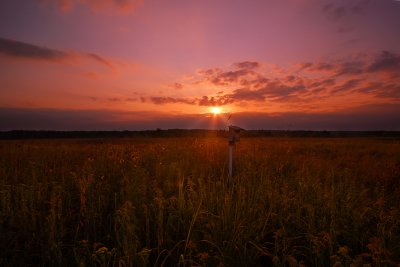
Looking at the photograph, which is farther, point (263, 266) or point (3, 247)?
point (263, 266)

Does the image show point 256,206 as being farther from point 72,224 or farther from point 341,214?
point 72,224

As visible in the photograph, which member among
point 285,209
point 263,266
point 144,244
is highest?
point 285,209

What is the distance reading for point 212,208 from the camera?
3.63m

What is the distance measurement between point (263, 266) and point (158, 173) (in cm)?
326

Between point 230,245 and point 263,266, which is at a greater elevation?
point 230,245

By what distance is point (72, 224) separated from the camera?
3.85m

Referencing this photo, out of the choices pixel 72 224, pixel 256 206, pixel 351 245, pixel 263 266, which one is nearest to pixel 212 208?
pixel 256 206

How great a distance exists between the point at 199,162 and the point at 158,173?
86.5 inches

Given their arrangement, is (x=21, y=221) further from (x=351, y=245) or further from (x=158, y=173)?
(x=351, y=245)

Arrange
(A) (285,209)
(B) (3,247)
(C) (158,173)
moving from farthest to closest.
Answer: (C) (158,173) < (A) (285,209) < (B) (3,247)

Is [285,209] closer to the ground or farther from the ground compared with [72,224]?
farther from the ground

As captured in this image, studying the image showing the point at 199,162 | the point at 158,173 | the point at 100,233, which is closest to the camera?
the point at 100,233

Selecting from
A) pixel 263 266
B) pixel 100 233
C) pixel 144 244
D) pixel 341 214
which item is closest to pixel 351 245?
pixel 341 214

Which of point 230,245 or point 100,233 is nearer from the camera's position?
point 230,245
